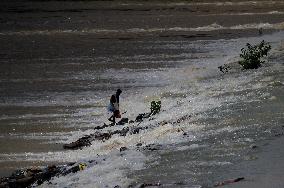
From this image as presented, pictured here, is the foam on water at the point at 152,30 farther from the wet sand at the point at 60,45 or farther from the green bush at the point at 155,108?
the green bush at the point at 155,108

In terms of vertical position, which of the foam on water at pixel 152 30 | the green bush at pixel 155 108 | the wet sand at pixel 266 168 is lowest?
the green bush at pixel 155 108

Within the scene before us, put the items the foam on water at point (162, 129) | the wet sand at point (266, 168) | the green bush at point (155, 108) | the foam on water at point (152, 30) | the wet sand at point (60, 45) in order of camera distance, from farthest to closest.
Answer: the foam on water at point (152, 30) → the wet sand at point (60, 45) → the green bush at point (155, 108) → the foam on water at point (162, 129) → the wet sand at point (266, 168)

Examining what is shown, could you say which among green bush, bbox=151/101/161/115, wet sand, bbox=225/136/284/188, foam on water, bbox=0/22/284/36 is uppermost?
foam on water, bbox=0/22/284/36

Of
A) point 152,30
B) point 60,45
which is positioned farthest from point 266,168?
point 152,30

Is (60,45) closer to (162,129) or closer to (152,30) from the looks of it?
(152,30)

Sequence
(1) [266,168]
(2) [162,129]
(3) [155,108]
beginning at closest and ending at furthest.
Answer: (1) [266,168] < (2) [162,129] < (3) [155,108]

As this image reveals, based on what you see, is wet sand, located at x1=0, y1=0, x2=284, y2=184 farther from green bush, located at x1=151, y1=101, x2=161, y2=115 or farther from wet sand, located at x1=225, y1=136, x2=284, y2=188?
wet sand, located at x1=225, y1=136, x2=284, y2=188

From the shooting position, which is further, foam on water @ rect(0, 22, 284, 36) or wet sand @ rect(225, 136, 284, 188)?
foam on water @ rect(0, 22, 284, 36)

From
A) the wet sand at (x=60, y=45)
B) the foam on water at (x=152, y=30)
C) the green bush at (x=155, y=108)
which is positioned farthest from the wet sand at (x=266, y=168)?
the foam on water at (x=152, y=30)

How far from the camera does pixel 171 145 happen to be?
1091 centimetres

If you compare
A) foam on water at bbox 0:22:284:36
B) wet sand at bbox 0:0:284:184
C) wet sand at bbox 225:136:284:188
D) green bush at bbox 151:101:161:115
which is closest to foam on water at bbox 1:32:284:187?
green bush at bbox 151:101:161:115

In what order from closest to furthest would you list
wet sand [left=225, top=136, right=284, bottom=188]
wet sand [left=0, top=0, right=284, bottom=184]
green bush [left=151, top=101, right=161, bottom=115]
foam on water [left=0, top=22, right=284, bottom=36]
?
wet sand [left=225, top=136, right=284, bottom=188], green bush [left=151, top=101, right=161, bottom=115], wet sand [left=0, top=0, right=284, bottom=184], foam on water [left=0, top=22, right=284, bottom=36]

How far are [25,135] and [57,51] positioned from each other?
2447cm

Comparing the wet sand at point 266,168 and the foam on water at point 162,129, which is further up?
the wet sand at point 266,168
